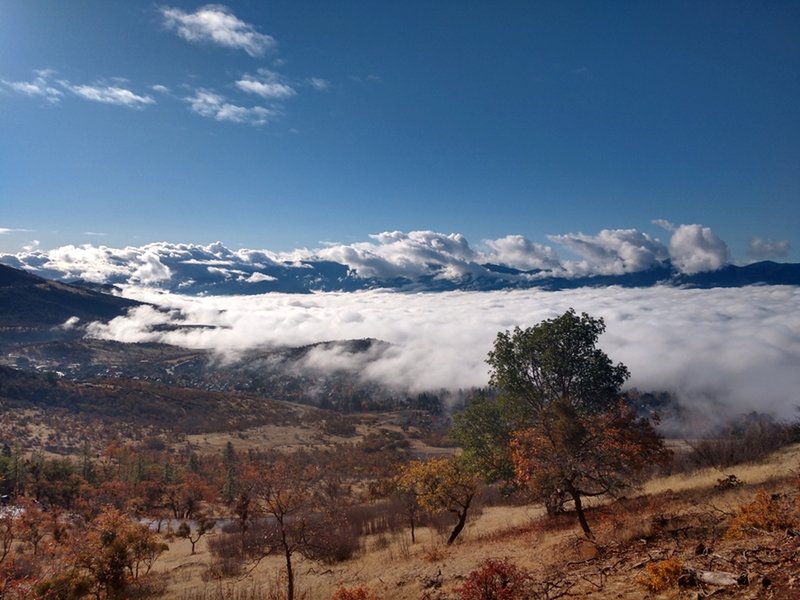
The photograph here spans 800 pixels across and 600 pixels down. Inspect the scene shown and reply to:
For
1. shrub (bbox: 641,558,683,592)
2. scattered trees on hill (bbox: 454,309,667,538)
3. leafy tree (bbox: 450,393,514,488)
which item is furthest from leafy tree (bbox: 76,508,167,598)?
shrub (bbox: 641,558,683,592)

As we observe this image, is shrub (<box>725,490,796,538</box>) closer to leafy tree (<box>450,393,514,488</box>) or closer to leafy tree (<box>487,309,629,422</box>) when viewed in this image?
leafy tree (<box>487,309,629,422</box>)

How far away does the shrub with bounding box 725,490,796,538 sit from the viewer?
17.9 m

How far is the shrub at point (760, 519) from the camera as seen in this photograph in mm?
17922

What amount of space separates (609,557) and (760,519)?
20.3ft

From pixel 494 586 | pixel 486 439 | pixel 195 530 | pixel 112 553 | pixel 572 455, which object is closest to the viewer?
pixel 494 586

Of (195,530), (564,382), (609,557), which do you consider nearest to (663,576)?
(609,557)

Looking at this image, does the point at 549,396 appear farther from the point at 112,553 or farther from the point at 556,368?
the point at 112,553

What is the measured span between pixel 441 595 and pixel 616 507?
17.6 meters

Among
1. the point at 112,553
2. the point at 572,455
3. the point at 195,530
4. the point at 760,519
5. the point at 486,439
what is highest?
the point at 572,455

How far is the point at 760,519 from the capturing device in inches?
719

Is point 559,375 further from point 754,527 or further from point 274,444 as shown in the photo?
point 274,444

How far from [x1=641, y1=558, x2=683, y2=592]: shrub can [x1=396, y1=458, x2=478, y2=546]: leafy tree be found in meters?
22.7

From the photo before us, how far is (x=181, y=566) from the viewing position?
44594 mm

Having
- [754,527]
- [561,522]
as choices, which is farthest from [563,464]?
[561,522]
